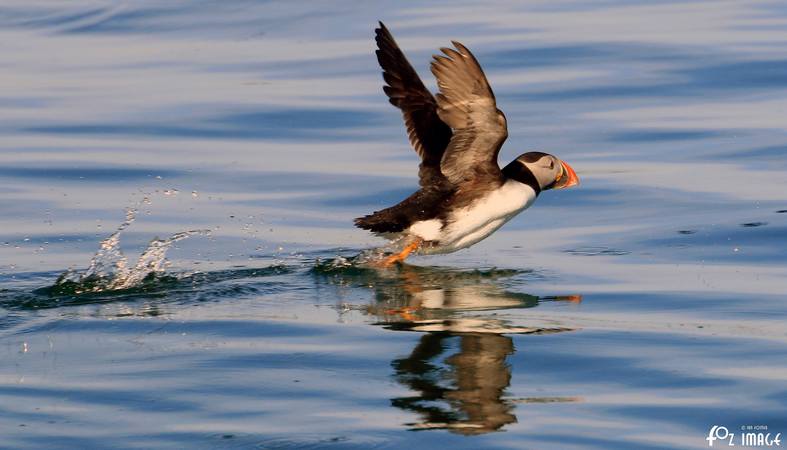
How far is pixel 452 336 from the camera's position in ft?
24.7

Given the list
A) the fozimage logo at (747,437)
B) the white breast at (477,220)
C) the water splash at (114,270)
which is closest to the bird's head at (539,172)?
the white breast at (477,220)

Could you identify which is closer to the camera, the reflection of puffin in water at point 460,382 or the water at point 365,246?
the reflection of puffin in water at point 460,382

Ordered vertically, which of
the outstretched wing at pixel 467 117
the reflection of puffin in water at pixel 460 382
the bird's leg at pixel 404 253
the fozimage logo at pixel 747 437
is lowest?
the fozimage logo at pixel 747 437

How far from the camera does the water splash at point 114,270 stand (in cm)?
867

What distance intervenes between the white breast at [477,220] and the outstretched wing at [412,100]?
2.17 ft

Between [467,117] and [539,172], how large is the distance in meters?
1.21

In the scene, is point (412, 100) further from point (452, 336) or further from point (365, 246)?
point (452, 336)

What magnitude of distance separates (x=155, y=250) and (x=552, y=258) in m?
2.51

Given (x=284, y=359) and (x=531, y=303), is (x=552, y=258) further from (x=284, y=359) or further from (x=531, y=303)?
(x=284, y=359)

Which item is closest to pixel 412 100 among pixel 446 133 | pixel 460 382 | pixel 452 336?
pixel 446 133

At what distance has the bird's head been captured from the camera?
33.2ft

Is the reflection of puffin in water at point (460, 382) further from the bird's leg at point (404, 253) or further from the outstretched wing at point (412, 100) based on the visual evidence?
the outstretched wing at point (412, 100)

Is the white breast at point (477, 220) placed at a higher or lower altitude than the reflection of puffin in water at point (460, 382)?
higher

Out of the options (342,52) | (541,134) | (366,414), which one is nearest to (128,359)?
(366,414)
